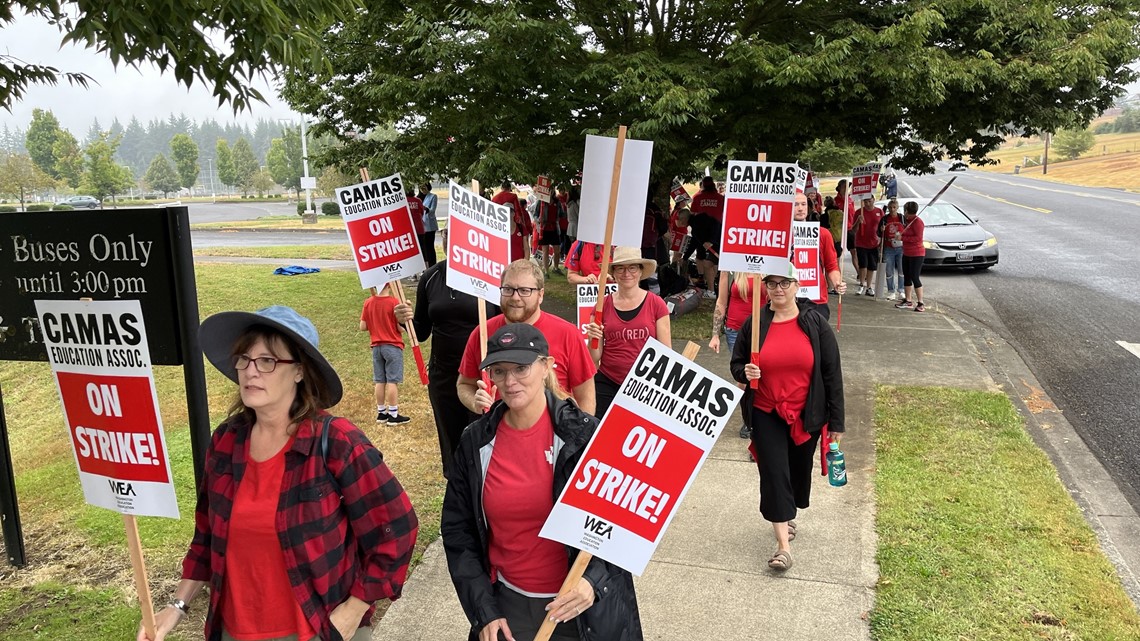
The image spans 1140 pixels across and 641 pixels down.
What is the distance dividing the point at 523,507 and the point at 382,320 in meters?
5.16

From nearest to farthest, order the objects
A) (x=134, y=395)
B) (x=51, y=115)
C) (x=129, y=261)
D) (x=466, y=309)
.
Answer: (x=134, y=395) → (x=129, y=261) → (x=466, y=309) → (x=51, y=115)

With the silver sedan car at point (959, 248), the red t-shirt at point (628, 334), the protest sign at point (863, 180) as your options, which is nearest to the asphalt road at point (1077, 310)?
the silver sedan car at point (959, 248)

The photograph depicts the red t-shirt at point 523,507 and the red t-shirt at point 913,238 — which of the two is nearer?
the red t-shirt at point 523,507

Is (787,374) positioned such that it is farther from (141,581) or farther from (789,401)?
(141,581)

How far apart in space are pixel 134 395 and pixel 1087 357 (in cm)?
1150

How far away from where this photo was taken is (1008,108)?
10.9 m

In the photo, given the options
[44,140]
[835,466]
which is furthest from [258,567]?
[44,140]

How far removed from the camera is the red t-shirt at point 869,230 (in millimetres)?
15852

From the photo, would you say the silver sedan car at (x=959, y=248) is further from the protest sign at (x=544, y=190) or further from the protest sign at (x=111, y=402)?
the protest sign at (x=111, y=402)

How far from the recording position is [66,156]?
1604 inches

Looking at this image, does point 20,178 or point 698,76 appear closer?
point 698,76

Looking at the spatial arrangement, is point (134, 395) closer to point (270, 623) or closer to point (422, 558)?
point (270, 623)

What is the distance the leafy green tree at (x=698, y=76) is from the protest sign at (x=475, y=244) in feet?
15.6

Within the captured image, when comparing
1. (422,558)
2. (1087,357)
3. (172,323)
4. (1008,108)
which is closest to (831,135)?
(1008,108)
